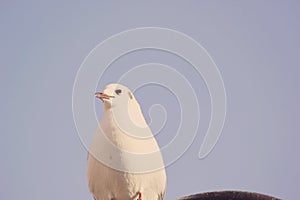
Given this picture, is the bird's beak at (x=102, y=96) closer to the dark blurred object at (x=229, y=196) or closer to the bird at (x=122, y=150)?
the bird at (x=122, y=150)

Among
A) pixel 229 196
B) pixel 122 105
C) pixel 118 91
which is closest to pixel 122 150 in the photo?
pixel 122 105

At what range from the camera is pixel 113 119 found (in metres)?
4.77

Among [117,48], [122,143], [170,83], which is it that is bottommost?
[122,143]

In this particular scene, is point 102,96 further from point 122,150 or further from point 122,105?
point 122,150

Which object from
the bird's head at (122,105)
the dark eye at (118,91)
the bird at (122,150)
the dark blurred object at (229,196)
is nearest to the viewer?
the dark blurred object at (229,196)

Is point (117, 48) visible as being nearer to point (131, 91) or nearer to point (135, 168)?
point (131, 91)

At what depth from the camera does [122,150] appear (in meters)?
4.55

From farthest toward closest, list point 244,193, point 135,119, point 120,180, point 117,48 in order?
1. point 117,48
2. point 135,119
3. point 120,180
4. point 244,193

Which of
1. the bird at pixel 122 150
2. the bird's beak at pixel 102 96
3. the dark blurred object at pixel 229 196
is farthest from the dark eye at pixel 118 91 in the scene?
the dark blurred object at pixel 229 196

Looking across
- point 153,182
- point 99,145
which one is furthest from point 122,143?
point 153,182

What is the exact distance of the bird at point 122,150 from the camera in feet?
15.0

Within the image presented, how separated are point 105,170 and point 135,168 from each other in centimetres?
30

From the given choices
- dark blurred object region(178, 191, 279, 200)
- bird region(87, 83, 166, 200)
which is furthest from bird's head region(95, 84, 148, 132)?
dark blurred object region(178, 191, 279, 200)

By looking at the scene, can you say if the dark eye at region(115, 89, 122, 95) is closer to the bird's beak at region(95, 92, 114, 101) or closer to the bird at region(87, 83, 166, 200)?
the bird at region(87, 83, 166, 200)
